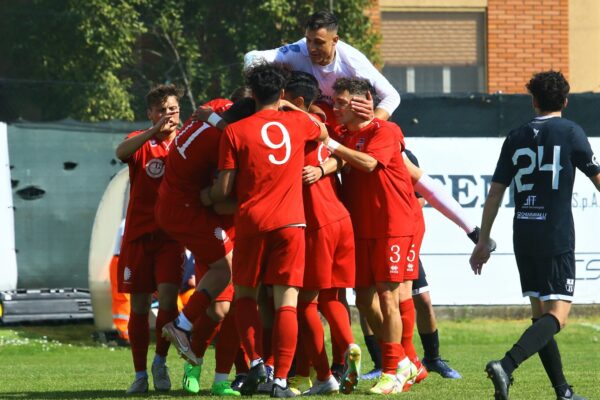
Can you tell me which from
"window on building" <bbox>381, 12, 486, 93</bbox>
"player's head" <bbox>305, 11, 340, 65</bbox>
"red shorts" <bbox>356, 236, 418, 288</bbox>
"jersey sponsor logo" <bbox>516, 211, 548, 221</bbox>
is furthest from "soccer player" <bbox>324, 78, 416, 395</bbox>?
"window on building" <bbox>381, 12, 486, 93</bbox>

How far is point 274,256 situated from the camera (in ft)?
26.6

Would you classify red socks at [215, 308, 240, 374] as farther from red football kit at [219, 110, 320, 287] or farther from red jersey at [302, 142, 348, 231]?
red jersey at [302, 142, 348, 231]

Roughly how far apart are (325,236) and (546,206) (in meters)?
1.39

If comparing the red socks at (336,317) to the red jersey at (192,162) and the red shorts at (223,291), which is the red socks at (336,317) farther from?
the red jersey at (192,162)

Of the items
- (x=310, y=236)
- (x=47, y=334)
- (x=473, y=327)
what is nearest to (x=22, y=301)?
(x=47, y=334)

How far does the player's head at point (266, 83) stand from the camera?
815 cm

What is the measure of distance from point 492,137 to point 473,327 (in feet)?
7.61

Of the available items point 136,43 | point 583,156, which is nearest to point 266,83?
point 583,156

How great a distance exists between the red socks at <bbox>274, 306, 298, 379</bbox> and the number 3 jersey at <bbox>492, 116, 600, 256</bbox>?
144cm

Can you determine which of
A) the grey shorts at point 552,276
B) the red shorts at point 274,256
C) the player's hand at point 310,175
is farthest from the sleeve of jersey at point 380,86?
the grey shorts at point 552,276

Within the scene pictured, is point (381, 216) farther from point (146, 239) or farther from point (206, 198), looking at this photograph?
point (146, 239)

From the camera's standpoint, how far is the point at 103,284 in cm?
1490

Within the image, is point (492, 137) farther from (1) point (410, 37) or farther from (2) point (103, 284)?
(1) point (410, 37)

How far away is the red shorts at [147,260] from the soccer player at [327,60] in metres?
1.36
